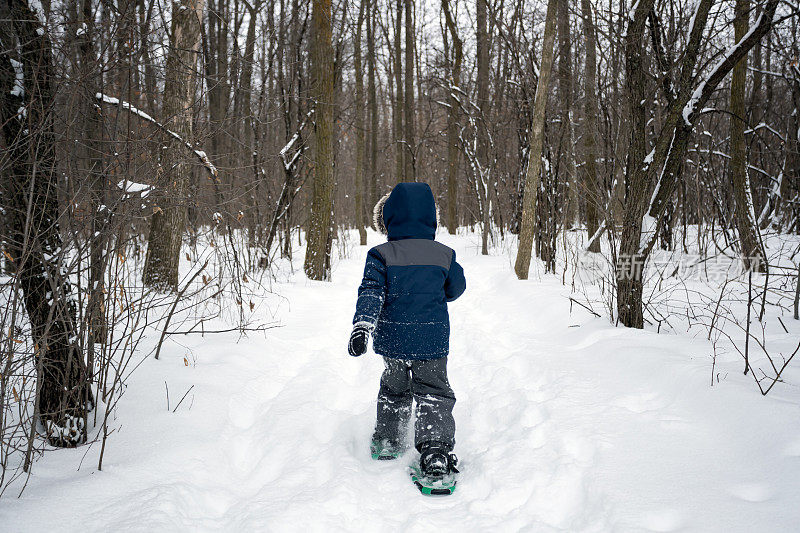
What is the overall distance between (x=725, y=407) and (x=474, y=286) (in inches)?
226

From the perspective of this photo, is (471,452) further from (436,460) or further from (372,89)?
(372,89)

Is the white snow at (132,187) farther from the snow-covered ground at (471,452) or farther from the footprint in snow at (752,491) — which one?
the footprint in snow at (752,491)

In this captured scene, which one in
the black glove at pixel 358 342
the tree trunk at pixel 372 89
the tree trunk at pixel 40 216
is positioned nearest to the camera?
the tree trunk at pixel 40 216

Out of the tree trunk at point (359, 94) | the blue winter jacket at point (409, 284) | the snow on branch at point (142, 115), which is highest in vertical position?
the tree trunk at point (359, 94)

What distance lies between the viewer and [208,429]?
2754mm

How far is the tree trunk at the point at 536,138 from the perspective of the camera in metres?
6.90

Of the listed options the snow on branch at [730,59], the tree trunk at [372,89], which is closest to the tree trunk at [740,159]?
the snow on branch at [730,59]

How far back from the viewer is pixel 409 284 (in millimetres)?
2664

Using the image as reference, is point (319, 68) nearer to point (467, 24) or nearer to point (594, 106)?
point (594, 106)

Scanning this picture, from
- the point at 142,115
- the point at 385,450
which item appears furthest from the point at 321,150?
the point at 385,450

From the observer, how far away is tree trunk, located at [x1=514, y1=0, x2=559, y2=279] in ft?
22.6

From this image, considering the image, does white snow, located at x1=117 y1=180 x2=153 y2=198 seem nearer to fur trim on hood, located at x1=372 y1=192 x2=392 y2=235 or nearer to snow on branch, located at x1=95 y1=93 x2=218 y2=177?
snow on branch, located at x1=95 y1=93 x2=218 y2=177

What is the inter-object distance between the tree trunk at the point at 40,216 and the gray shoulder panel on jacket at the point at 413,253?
1656 mm

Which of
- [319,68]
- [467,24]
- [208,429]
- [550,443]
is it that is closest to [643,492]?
[550,443]
